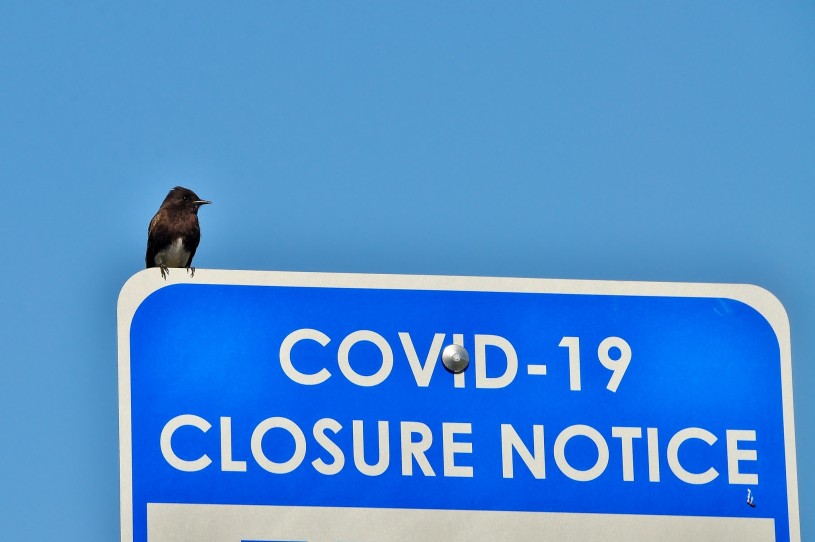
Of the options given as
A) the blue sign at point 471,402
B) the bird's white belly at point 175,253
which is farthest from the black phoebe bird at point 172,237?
the blue sign at point 471,402

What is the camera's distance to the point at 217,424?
2062mm

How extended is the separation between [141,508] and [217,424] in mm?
178

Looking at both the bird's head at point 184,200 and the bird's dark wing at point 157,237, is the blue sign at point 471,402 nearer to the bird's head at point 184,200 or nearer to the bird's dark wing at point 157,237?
the bird's dark wing at point 157,237

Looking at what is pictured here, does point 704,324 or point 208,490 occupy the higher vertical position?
point 704,324

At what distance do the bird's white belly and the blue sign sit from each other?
123 inches

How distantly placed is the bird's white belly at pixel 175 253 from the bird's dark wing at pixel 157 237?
21 mm

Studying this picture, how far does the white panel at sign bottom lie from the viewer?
2.01m

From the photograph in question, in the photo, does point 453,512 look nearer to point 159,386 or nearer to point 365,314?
point 365,314

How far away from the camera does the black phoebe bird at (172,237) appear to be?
5168 mm

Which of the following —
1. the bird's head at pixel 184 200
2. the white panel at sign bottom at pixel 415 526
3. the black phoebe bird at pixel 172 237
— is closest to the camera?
the white panel at sign bottom at pixel 415 526

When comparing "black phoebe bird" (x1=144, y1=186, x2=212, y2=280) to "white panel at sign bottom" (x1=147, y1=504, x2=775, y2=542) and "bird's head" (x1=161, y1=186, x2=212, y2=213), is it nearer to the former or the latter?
"bird's head" (x1=161, y1=186, x2=212, y2=213)

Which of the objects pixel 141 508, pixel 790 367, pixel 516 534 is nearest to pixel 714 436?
pixel 790 367

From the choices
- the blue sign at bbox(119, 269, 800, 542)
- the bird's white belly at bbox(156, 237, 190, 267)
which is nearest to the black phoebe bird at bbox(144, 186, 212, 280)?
the bird's white belly at bbox(156, 237, 190, 267)

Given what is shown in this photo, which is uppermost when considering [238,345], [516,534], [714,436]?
[238,345]
